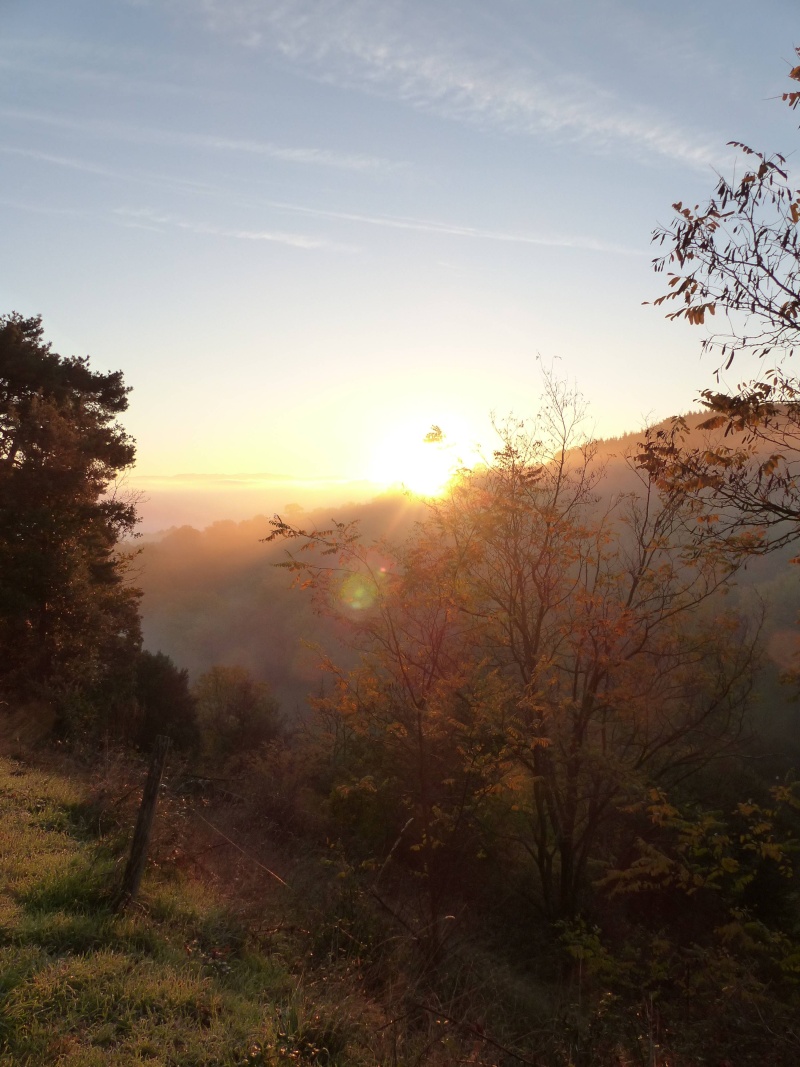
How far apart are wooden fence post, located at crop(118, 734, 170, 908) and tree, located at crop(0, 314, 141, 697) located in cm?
1485

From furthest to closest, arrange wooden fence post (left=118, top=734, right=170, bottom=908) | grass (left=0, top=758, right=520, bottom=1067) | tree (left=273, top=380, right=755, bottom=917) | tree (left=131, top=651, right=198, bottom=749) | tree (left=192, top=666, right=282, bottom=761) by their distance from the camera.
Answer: tree (left=192, top=666, right=282, bottom=761) < tree (left=131, top=651, right=198, bottom=749) < tree (left=273, top=380, right=755, bottom=917) < wooden fence post (left=118, top=734, right=170, bottom=908) < grass (left=0, top=758, right=520, bottom=1067)

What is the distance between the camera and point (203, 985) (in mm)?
5121

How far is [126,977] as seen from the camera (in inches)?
192

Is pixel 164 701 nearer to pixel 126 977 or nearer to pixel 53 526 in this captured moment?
pixel 53 526

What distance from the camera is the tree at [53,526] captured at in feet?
64.9

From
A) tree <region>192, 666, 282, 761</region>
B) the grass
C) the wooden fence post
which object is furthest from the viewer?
tree <region>192, 666, 282, 761</region>

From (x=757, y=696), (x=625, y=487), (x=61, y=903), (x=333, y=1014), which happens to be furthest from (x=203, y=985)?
(x=625, y=487)

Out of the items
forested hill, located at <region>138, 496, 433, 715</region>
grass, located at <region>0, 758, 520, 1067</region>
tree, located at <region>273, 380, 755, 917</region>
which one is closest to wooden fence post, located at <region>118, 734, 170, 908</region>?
grass, located at <region>0, 758, 520, 1067</region>

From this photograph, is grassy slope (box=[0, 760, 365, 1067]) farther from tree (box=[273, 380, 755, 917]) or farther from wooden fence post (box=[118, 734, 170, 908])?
tree (box=[273, 380, 755, 917])

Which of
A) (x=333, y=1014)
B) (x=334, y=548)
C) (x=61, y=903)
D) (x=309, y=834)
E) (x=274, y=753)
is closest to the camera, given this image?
(x=333, y=1014)

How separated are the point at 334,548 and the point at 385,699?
8.06 ft

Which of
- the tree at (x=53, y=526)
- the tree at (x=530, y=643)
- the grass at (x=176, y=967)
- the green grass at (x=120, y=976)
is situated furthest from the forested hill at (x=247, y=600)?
the green grass at (x=120, y=976)

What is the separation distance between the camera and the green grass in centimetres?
424

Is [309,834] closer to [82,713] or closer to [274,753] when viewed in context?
[274,753]
